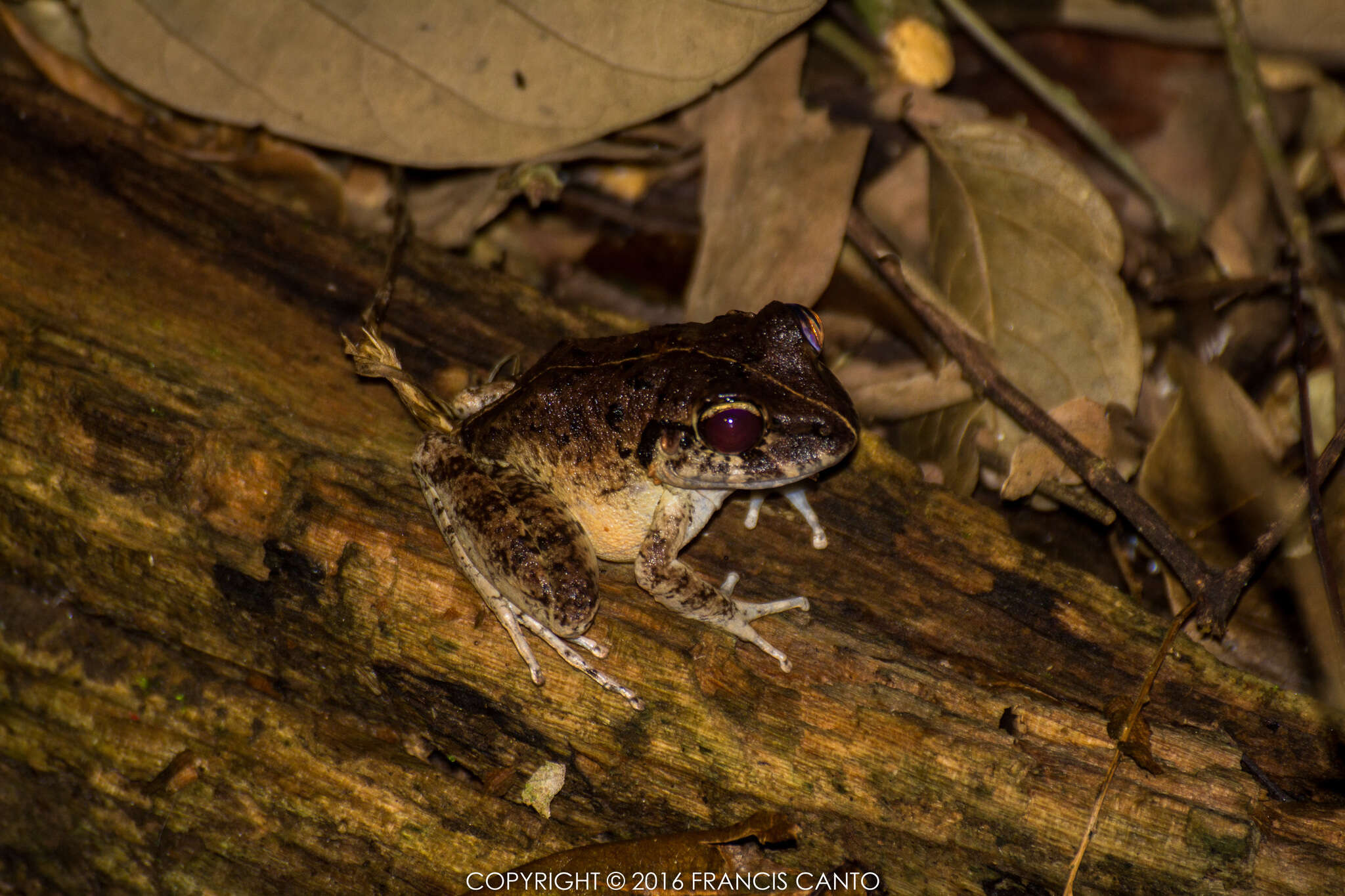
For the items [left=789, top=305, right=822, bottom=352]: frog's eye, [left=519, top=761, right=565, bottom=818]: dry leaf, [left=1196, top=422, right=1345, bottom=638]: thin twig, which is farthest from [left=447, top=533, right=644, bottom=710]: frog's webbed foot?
[left=1196, top=422, right=1345, bottom=638]: thin twig

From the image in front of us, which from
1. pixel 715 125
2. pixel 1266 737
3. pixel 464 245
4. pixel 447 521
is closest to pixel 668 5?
pixel 715 125

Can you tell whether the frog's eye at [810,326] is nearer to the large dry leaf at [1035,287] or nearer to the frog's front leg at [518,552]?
the large dry leaf at [1035,287]

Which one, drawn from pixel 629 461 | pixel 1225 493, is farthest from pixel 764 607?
pixel 1225 493

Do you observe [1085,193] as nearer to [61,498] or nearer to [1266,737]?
[1266,737]

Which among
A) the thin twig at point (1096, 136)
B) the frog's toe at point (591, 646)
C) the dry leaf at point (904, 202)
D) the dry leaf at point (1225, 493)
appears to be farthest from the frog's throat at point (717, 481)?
the thin twig at point (1096, 136)

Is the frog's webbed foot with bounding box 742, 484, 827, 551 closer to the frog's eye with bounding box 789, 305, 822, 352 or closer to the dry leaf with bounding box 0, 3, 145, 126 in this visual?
the frog's eye with bounding box 789, 305, 822, 352

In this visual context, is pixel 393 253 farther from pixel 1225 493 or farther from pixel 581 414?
pixel 1225 493
